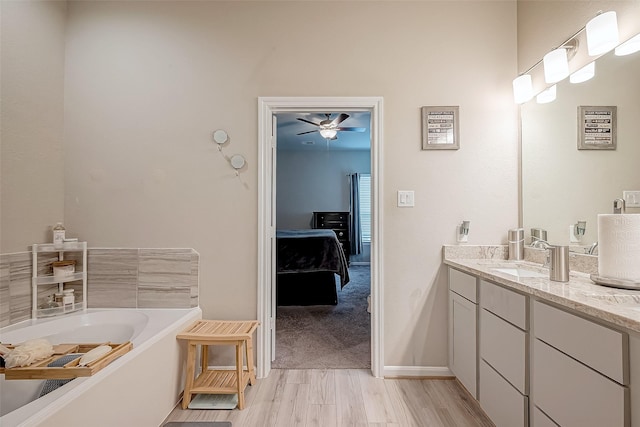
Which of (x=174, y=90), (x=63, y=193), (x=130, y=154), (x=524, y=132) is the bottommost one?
(x=63, y=193)

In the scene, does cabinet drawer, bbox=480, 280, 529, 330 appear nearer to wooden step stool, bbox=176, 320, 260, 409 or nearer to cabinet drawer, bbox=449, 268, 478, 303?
cabinet drawer, bbox=449, 268, 478, 303

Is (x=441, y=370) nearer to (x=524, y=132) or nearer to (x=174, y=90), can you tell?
(x=524, y=132)

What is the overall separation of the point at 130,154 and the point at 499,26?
283cm

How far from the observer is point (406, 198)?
229 cm

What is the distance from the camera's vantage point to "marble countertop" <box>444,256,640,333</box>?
966 mm

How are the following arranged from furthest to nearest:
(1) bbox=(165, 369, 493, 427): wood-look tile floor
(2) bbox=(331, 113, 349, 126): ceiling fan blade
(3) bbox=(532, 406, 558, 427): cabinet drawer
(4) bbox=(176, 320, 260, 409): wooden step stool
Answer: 1. (2) bbox=(331, 113, 349, 126): ceiling fan blade
2. (4) bbox=(176, 320, 260, 409): wooden step stool
3. (1) bbox=(165, 369, 493, 427): wood-look tile floor
4. (3) bbox=(532, 406, 558, 427): cabinet drawer

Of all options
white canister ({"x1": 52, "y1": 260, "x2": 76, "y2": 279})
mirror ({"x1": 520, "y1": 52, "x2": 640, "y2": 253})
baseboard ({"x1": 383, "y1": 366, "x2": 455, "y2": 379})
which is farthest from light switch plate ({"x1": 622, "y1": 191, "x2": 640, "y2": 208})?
white canister ({"x1": 52, "y1": 260, "x2": 76, "y2": 279})

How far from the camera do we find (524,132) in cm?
223

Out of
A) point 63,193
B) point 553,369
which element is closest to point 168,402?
point 63,193

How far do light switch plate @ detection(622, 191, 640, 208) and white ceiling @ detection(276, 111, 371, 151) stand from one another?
325cm

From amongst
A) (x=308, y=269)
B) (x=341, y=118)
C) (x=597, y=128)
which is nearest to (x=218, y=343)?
(x=308, y=269)

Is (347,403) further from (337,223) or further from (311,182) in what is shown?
(311,182)

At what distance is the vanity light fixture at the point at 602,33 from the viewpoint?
1509mm

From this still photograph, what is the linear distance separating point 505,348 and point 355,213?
5.47m
